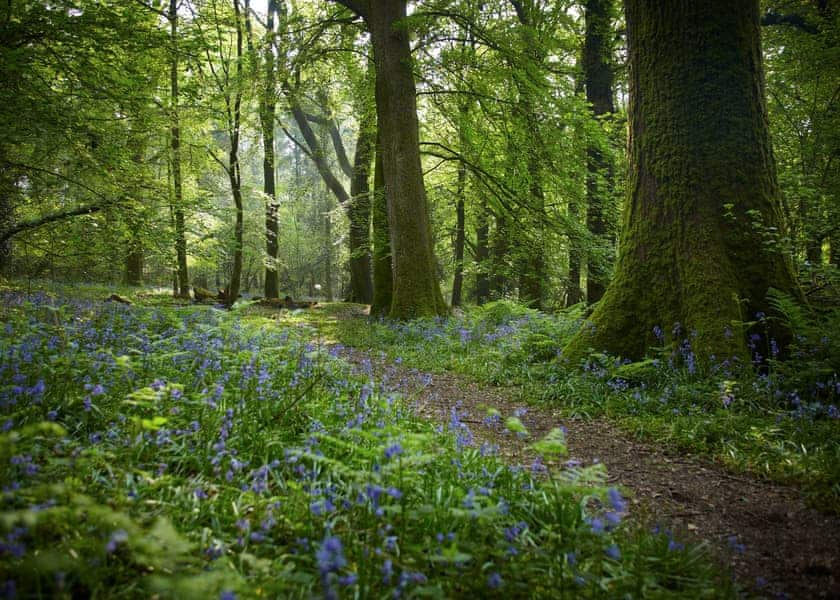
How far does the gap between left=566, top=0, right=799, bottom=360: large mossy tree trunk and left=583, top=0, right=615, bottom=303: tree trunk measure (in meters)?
4.58

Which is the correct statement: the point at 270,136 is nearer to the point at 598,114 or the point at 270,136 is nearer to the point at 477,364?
the point at 598,114

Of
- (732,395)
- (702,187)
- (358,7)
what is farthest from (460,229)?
(732,395)

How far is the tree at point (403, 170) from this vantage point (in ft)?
35.4

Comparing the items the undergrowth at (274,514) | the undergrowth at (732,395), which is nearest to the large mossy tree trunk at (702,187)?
the undergrowth at (732,395)

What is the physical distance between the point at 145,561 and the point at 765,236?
6.01 m

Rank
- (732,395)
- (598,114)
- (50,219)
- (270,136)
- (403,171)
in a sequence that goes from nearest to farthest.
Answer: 1. (732,395)
2. (50,219)
3. (403,171)
4. (598,114)
5. (270,136)

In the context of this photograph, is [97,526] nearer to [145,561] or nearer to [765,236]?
[145,561]

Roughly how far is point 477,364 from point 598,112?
26.8 feet

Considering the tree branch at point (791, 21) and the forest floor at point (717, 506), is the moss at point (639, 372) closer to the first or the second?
the forest floor at point (717, 506)

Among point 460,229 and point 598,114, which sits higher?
Answer: point 598,114

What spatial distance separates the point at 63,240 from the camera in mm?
7602

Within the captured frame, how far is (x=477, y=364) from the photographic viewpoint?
713cm

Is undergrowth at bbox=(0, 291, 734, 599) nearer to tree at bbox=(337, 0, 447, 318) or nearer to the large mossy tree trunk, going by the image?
the large mossy tree trunk

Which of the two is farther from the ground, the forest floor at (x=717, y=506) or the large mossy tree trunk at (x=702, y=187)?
the large mossy tree trunk at (x=702, y=187)
